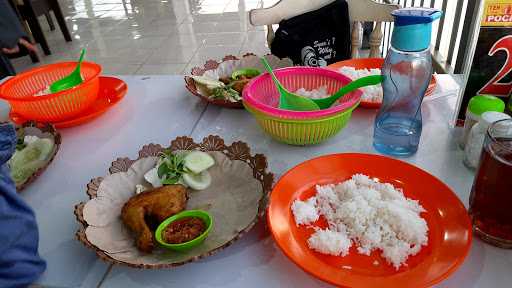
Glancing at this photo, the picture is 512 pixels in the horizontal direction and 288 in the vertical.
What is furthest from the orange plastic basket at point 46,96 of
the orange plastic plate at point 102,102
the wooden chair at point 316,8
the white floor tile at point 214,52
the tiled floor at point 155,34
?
the white floor tile at point 214,52

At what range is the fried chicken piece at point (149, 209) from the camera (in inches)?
26.7

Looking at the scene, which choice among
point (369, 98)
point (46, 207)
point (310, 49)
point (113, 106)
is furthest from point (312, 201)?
point (310, 49)

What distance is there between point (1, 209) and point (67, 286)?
6.5 inches

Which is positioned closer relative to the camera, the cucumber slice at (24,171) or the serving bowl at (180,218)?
the serving bowl at (180,218)

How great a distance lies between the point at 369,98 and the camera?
3.51 feet

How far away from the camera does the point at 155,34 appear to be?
4059mm

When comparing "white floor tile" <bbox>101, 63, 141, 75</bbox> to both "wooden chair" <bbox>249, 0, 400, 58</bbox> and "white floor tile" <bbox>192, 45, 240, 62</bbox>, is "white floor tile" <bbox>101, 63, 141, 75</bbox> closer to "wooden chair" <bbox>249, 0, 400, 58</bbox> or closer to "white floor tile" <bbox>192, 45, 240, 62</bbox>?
"white floor tile" <bbox>192, 45, 240, 62</bbox>

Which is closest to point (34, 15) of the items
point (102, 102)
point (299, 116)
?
point (102, 102)

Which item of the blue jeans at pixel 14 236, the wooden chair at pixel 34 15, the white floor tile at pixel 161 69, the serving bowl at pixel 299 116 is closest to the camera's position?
the blue jeans at pixel 14 236

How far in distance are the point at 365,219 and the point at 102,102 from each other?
2.86 feet

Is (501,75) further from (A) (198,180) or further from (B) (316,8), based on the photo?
(B) (316,8)

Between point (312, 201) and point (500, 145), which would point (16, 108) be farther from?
point (500, 145)

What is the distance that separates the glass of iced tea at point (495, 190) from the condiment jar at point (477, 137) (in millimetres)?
89

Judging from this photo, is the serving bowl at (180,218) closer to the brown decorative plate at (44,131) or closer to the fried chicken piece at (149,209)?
the fried chicken piece at (149,209)
